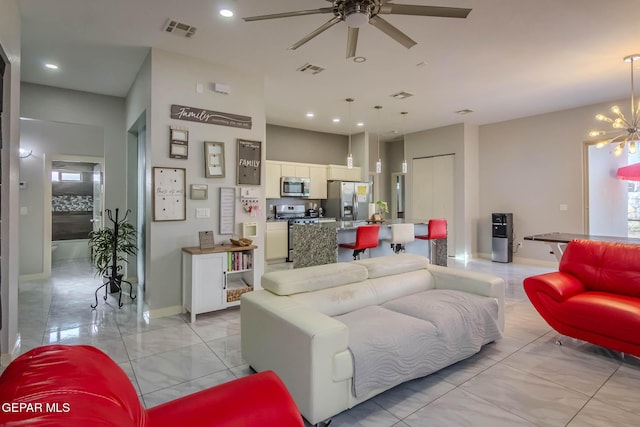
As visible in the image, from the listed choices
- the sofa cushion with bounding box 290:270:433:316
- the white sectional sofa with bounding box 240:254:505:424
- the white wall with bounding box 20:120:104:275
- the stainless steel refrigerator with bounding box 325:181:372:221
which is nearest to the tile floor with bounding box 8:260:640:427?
the white sectional sofa with bounding box 240:254:505:424

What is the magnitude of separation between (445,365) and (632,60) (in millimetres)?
4638

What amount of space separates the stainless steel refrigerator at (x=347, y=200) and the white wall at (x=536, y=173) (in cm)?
277

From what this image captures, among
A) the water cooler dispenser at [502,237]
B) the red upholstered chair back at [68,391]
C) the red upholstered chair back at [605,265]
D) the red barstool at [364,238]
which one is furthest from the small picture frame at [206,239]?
the water cooler dispenser at [502,237]

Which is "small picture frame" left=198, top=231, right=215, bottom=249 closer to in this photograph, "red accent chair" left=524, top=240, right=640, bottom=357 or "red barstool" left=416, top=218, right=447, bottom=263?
"red barstool" left=416, top=218, right=447, bottom=263

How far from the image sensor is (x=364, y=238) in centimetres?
457

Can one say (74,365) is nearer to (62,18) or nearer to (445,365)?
(445,365)

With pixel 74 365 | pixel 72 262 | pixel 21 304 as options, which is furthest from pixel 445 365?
pixel 72 262

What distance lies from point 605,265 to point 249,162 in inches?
161

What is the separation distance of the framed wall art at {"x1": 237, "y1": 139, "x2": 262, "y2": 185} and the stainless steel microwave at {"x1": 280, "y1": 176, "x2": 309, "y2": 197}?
286 centimetres

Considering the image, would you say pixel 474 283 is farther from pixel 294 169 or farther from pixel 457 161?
pixel 294 169

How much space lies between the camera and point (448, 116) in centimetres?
695

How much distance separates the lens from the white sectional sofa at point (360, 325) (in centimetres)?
188

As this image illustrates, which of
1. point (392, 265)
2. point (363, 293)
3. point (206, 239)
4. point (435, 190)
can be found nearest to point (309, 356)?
point (363, 293)

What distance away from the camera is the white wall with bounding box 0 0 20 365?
8.54 ft
